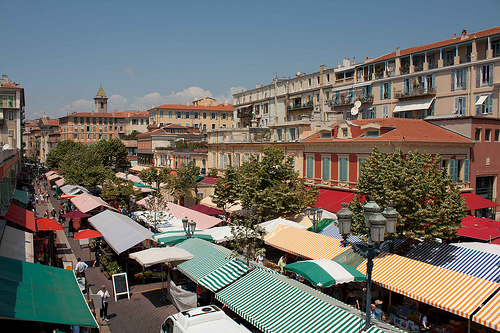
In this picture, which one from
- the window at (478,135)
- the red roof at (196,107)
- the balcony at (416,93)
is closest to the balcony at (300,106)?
the balcony at (416,93)

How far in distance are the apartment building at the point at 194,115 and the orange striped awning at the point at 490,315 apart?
7997 cm

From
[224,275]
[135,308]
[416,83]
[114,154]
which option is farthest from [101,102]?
[224,275]

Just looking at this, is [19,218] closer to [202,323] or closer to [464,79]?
[202,323]

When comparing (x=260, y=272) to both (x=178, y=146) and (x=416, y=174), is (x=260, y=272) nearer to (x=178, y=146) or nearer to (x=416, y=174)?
(x=416, y=174)

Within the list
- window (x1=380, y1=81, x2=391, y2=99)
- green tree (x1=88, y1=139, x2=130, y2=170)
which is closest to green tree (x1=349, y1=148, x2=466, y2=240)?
window (x1=380, y1=81, x2=391, y2=99)

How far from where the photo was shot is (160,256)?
55.3 feet

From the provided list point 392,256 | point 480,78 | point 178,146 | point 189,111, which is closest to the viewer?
point 392,256

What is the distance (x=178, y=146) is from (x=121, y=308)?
38.5 meters

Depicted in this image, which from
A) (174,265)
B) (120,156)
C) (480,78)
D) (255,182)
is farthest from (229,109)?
(174,265)

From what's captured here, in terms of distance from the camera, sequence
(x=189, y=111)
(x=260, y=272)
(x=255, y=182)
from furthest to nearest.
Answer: (x=189, y=111)
(x=255, y=182)
(x=260, y=272)

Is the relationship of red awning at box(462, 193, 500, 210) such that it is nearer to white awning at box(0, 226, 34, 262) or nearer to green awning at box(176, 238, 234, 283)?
green awning at box(176, 238, 234, 283)

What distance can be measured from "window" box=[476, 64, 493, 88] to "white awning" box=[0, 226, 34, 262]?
37.0 metres

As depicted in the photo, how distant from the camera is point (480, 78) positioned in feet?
117

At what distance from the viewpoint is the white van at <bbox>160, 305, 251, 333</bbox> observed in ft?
36.5
